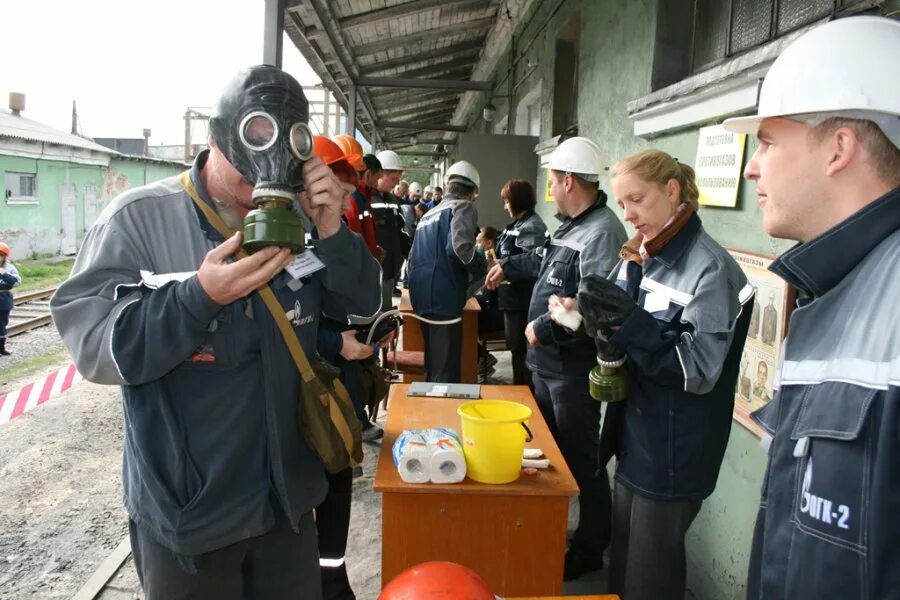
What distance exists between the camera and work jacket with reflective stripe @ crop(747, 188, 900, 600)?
935 mm

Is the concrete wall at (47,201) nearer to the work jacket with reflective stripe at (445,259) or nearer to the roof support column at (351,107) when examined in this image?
the roof support column at (351,107)

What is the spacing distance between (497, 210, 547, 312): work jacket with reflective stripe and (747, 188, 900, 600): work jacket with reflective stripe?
3723mm

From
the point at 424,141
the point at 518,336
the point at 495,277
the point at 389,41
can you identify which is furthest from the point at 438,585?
the point at 424,141

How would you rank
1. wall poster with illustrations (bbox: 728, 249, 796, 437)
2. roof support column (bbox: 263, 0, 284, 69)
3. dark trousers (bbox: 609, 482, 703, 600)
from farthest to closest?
roof support column (bbox: 263, 0, 284, 69) → wall poster with illustrations (bbox: 728, 249, 796, 437) → dark trousers (bbox: 609, 482, 703, 600)

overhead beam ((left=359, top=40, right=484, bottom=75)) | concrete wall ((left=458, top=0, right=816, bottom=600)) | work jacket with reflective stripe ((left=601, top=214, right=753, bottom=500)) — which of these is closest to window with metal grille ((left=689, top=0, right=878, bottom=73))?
concrete wall ((left=458, top=0, right=816, bottom=600))

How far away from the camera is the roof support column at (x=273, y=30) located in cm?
283

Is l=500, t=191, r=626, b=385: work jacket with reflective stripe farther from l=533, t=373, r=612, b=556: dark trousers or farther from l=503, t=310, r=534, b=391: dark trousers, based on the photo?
l=503, t=310, r=534, b=391: dark trousers

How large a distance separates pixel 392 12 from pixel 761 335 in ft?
17.3

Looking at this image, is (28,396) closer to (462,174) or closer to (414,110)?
(462,174)

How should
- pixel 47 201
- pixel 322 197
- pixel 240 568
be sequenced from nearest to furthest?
pixel 322 197
pixel 240 568
pixel 47 201

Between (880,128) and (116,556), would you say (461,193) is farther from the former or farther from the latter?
(880,128)

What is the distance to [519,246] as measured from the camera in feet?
16.4

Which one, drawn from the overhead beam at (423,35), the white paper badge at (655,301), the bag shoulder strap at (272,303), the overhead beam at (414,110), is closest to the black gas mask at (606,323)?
the white paper badge at (655,301)

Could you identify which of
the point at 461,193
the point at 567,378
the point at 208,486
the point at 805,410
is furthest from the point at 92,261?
the point at 461,193
